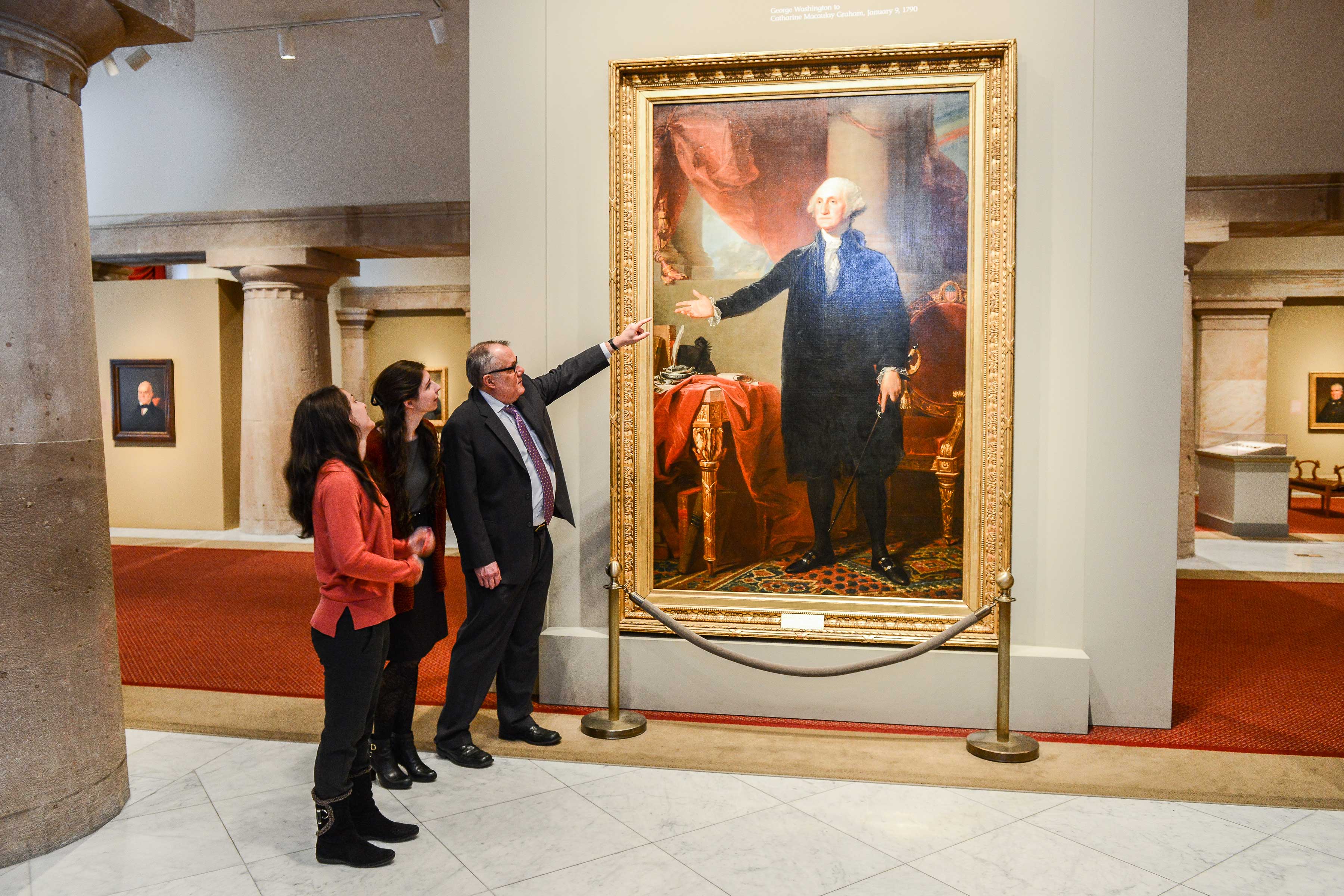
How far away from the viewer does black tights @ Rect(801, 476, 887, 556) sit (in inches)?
191

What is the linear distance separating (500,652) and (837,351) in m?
2.38

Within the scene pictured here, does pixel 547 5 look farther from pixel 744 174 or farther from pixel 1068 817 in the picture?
pixel 1068 817

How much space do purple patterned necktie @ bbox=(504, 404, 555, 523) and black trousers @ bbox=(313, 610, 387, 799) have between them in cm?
136

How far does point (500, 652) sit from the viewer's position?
14.6ft

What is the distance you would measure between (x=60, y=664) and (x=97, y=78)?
10.7m

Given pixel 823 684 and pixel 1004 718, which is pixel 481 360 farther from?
pixel 1004 718

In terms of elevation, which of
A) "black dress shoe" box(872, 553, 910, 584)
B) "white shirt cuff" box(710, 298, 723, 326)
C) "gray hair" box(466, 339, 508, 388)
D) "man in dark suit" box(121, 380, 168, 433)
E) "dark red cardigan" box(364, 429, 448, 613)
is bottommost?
"black dress shoe" box(872, 553, 910, 584)

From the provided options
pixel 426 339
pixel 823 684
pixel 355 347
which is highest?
pixel 426 339

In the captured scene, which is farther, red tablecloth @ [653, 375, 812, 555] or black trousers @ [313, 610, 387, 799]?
red tablecloth @ [653, 375, 812, 555]

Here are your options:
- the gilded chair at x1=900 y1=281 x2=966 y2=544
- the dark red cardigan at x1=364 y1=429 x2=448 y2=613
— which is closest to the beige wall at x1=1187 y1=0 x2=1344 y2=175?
the gilded chair at x1=900 y1=281 x2=966 y2=544

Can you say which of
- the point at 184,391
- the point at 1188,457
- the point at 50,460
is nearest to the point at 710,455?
the point at 50,460

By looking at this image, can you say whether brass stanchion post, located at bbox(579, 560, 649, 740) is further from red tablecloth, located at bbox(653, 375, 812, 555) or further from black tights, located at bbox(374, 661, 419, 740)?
black tights, located at bbox(374, 661, 419, 740)

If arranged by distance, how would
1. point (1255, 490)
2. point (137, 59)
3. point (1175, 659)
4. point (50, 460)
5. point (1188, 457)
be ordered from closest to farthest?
point (50, 460) < point (1175, 659) < point (137, 59) < point (1188, 457) < point (1255, 490)

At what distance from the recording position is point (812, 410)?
489 centimetres
